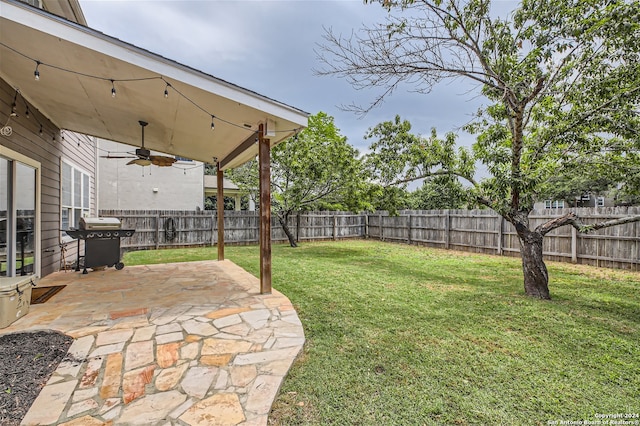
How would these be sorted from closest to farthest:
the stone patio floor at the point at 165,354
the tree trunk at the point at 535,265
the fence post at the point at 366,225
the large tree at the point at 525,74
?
the stone patio floor at the point at 165,354 < the large tree at the point at 525,74 < the tree trunk at the point at 535,265 < the fence post at the point at 366,225

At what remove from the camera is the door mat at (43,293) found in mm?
3750

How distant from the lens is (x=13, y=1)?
2.26 m

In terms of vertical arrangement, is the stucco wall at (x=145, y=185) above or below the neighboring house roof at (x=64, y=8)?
below

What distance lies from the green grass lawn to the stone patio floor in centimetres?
29

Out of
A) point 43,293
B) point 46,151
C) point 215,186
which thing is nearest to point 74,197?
point 46,151

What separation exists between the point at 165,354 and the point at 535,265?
Result: 493 cm

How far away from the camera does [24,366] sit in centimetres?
224

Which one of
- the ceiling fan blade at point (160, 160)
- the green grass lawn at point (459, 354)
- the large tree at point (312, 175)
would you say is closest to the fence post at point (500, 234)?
the green grass lawn at point (459, 354)

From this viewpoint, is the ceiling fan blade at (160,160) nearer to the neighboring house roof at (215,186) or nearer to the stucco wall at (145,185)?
the stucco wall at (145,185)

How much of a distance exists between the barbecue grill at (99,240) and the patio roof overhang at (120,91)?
177cm

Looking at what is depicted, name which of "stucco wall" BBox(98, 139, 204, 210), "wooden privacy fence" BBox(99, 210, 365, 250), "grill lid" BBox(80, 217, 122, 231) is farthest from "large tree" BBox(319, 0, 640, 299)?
"stucco wall" BBox(98, 139, 204, 210)

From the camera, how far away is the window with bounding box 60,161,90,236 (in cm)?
593

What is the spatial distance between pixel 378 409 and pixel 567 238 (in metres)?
8.38

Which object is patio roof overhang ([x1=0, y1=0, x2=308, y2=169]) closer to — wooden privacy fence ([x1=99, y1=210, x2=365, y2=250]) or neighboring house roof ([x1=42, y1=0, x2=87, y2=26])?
neighboring house roof ([x1=42, y1=0, x2=87, y2=26])
